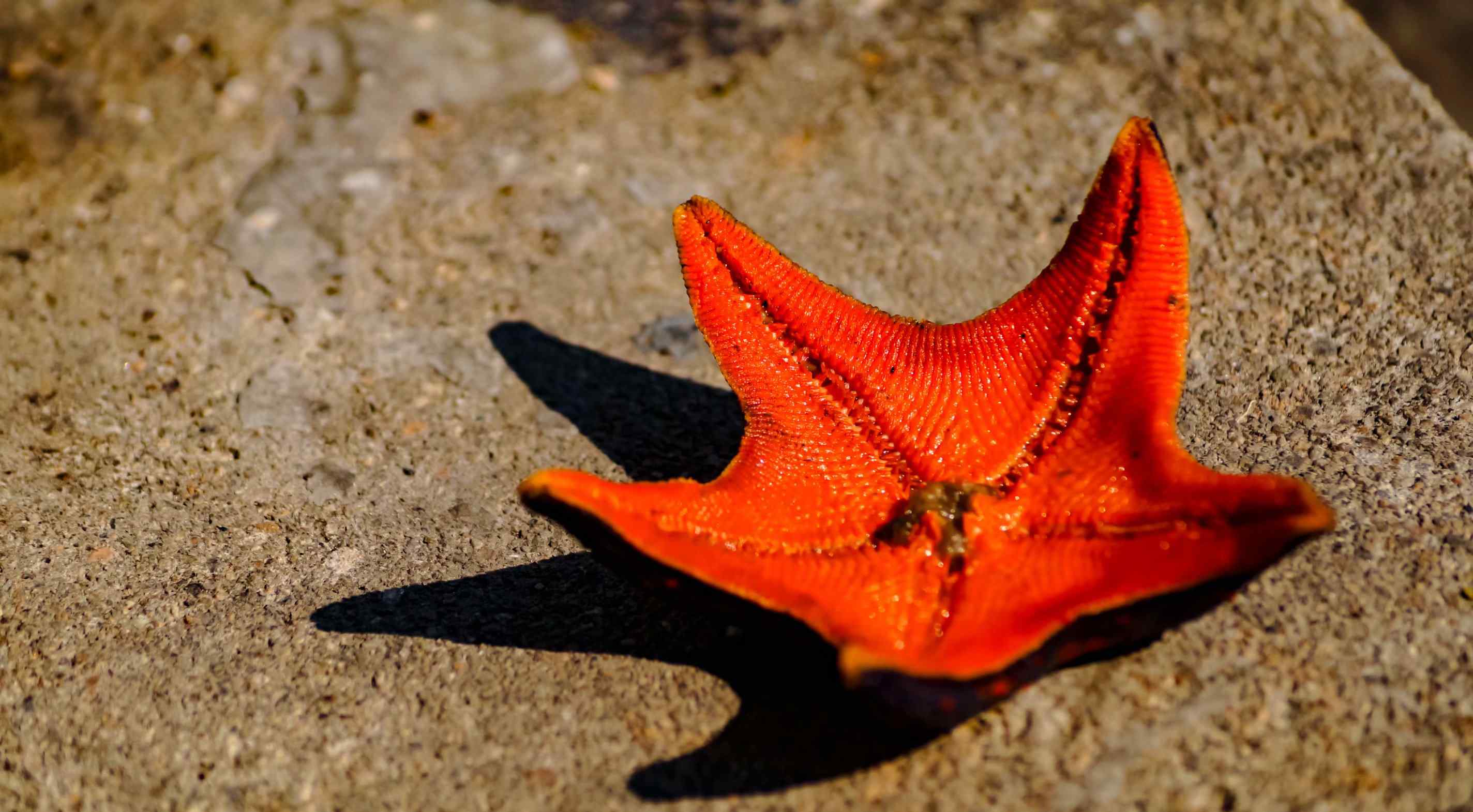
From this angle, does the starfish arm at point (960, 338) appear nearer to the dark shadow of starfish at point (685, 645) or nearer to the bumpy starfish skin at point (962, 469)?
the bumpy starfish skin at point (962, 469)

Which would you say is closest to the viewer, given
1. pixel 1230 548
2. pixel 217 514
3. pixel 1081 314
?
pixel 1230 548

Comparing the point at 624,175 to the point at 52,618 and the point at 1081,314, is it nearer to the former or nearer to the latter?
the point at 1081,314

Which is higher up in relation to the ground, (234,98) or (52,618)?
(234,98)

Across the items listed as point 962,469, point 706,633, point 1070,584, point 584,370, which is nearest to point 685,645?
point 706,633

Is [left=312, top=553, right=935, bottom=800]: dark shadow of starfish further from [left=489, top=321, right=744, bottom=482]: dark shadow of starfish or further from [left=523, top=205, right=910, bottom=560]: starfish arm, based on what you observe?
[left=489, top=321, right=744, bottom=482]: dark shadow of starfish

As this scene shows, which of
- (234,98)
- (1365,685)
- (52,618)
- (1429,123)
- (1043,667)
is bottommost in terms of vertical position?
(52,618)

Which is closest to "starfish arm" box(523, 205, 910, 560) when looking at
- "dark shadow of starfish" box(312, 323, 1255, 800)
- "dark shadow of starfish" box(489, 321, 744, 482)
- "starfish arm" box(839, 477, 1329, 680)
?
"dark shadow of starfish" box(312, 323, 1255, 800)

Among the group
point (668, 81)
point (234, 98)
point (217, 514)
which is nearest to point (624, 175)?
point (668, 81)
